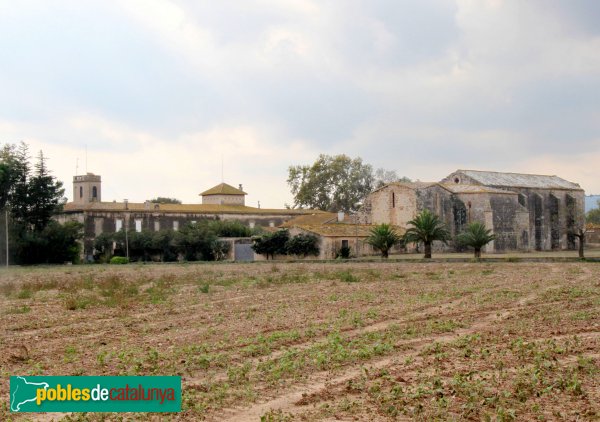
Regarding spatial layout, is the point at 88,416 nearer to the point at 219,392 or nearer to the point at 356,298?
the point at 219,392

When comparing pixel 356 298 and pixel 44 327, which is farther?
pixel 356 298

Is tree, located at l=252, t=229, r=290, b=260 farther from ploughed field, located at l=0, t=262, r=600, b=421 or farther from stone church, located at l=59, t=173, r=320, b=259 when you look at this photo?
ploughed field, located at l=0, t=262, r=600, b=421

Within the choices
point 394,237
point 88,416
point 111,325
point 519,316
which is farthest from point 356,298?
point 394,237

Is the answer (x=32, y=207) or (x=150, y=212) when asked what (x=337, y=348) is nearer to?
(x=32, y=207)

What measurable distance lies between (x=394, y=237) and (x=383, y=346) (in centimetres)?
3745

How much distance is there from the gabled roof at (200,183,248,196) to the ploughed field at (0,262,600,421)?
215 ft

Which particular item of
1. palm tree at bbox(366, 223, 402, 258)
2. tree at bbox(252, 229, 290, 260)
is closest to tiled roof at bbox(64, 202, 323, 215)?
tree at bbox(252, 229, 290, 260)

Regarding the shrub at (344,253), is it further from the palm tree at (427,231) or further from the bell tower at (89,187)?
the bell tower at (89,187)

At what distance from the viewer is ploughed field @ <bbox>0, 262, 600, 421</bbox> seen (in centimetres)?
880

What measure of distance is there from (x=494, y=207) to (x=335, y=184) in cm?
3351

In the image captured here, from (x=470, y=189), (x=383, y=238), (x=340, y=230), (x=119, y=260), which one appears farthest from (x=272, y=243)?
(x=470, y=189)

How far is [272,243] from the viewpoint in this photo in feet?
186

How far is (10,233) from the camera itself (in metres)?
55.5

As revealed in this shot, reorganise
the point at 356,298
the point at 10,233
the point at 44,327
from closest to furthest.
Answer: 1. the point at 44,327
2. the point at 356,298
3. the point at 10,233
